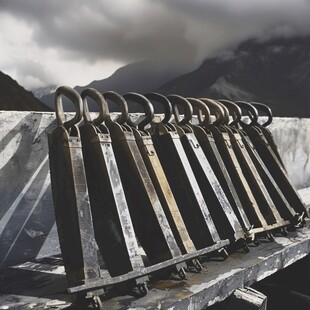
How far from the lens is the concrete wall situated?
2.00 meters

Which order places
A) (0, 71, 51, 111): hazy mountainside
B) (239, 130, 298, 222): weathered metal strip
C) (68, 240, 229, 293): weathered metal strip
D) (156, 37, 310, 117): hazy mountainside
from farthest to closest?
1. (156, 37, 310, 117): hazy mountainside
2. (0, 71, 51, 111): hazy mountainside
3. (239, 130, 298, 222): weathered metal strip
4. (68, 240, 229, 293): weathered metal strip

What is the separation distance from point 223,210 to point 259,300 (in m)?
0.44

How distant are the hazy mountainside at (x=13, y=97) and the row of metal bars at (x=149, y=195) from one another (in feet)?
37.2

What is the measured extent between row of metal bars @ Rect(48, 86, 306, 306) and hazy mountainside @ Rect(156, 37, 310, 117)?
13.0m

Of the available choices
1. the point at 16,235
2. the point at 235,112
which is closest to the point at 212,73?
the point at 235,112

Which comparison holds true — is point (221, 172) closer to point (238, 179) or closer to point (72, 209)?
point (238, 179)

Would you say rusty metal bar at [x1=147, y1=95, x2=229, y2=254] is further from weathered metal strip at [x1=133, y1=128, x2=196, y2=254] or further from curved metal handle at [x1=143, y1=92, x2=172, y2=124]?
weathered metal strip at [x1=133, y1=128, x2=196, y2=254]

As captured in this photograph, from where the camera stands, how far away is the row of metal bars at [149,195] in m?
1.62

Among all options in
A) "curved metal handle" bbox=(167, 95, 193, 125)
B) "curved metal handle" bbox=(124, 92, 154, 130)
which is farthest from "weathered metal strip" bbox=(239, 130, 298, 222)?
"curved metal handle" bbox=(124, 92, 154, 130)

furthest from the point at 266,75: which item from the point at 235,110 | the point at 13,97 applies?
the point at 235,110

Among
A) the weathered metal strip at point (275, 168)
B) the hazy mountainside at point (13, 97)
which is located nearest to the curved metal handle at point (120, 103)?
the weathered metal strip at point (275, 168)

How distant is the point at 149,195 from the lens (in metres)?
1.83

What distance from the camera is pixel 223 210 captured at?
2111 millimetres

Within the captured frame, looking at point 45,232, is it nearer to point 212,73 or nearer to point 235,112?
point 235,112
